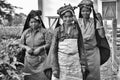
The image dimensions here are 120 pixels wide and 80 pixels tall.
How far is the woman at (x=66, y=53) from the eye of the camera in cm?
468

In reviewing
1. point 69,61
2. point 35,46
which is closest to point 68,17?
point 69,61

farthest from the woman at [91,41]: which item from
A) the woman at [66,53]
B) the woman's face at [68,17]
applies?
the woman's face at [68,17]

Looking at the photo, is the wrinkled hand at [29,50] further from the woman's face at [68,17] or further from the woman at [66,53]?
the woman's face at [68,17]

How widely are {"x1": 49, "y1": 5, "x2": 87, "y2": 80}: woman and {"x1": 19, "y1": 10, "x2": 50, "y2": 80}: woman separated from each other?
498mm

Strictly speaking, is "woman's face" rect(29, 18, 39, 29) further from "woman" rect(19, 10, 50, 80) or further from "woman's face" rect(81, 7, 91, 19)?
"woman's face" rect(81, 7, 91, 19)

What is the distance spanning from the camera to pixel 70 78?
4.71 metres

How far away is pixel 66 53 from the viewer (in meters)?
4.69

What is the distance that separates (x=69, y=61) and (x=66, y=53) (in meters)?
0.13

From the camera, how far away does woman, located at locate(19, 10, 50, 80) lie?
526cm

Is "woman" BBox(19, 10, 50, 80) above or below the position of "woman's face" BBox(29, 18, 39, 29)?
below

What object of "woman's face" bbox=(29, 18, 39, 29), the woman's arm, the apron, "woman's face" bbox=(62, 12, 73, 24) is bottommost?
the apron

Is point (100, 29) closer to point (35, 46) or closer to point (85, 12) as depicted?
point (85, 12)

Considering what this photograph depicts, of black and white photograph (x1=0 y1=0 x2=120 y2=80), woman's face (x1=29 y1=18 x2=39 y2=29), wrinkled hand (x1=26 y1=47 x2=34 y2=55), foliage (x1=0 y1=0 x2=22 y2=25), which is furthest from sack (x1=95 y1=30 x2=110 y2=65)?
foliage (x1=0 y1=0 x2=22 y2=25)

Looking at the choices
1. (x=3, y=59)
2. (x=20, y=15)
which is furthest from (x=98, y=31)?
(x=3, y=59)
